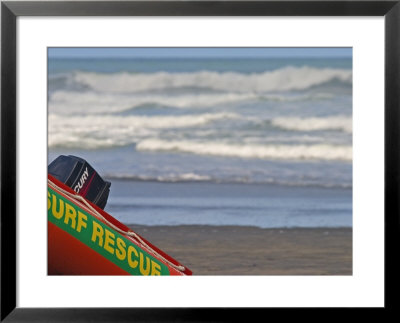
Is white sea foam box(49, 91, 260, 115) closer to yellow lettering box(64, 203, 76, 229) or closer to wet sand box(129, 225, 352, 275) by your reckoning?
yellow lettering box(64, 203, 76, 229)

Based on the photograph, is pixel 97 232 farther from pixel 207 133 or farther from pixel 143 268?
pixel 207 133

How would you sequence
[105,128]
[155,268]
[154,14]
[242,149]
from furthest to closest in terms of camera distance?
1. [242,149]
2. [105,128]
3. [155,268]
4. [154,14]

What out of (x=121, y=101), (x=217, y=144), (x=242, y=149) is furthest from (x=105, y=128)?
(x=242, y=149)

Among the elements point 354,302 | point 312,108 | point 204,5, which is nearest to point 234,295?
point 354,302

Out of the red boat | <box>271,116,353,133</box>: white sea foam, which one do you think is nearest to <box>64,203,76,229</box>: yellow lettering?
the red boat

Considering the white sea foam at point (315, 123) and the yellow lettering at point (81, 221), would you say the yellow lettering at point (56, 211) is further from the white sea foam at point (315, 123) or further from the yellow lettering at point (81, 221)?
the white sea foam at point (315, 123)
